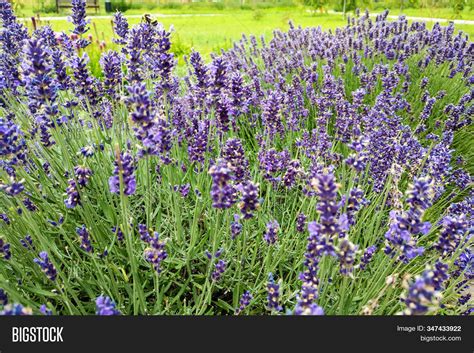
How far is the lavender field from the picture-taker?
4.82ft

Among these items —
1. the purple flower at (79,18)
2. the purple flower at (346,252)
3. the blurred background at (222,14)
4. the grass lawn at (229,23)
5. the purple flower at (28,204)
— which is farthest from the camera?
the grass lawn at (229,23)

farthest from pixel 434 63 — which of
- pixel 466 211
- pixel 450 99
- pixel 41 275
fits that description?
pixel 41 275

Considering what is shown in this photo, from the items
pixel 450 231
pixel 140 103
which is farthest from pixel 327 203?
pixel 140 103

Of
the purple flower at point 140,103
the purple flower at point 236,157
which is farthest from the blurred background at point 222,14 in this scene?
the purple flower at point 140,103

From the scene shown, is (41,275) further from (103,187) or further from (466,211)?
(466,211)

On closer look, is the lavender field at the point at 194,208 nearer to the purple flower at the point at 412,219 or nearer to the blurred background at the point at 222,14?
the purple flower at the point at 412,219

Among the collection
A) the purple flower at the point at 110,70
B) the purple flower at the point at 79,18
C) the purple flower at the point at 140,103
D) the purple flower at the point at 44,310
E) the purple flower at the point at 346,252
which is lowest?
the purple flower at the point at 44,310

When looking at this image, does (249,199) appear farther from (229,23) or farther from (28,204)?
(229,23)

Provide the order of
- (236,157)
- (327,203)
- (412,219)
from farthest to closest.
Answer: (236,157), (412,219), (327,203)

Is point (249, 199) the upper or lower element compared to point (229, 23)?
lower

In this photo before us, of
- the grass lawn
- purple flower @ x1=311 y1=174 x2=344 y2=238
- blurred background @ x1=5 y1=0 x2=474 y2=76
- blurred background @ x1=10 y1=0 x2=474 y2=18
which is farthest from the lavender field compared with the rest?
the grass lawn

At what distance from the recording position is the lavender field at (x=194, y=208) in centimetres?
147

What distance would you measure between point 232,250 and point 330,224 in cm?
115

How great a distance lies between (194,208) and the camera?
258 cm
